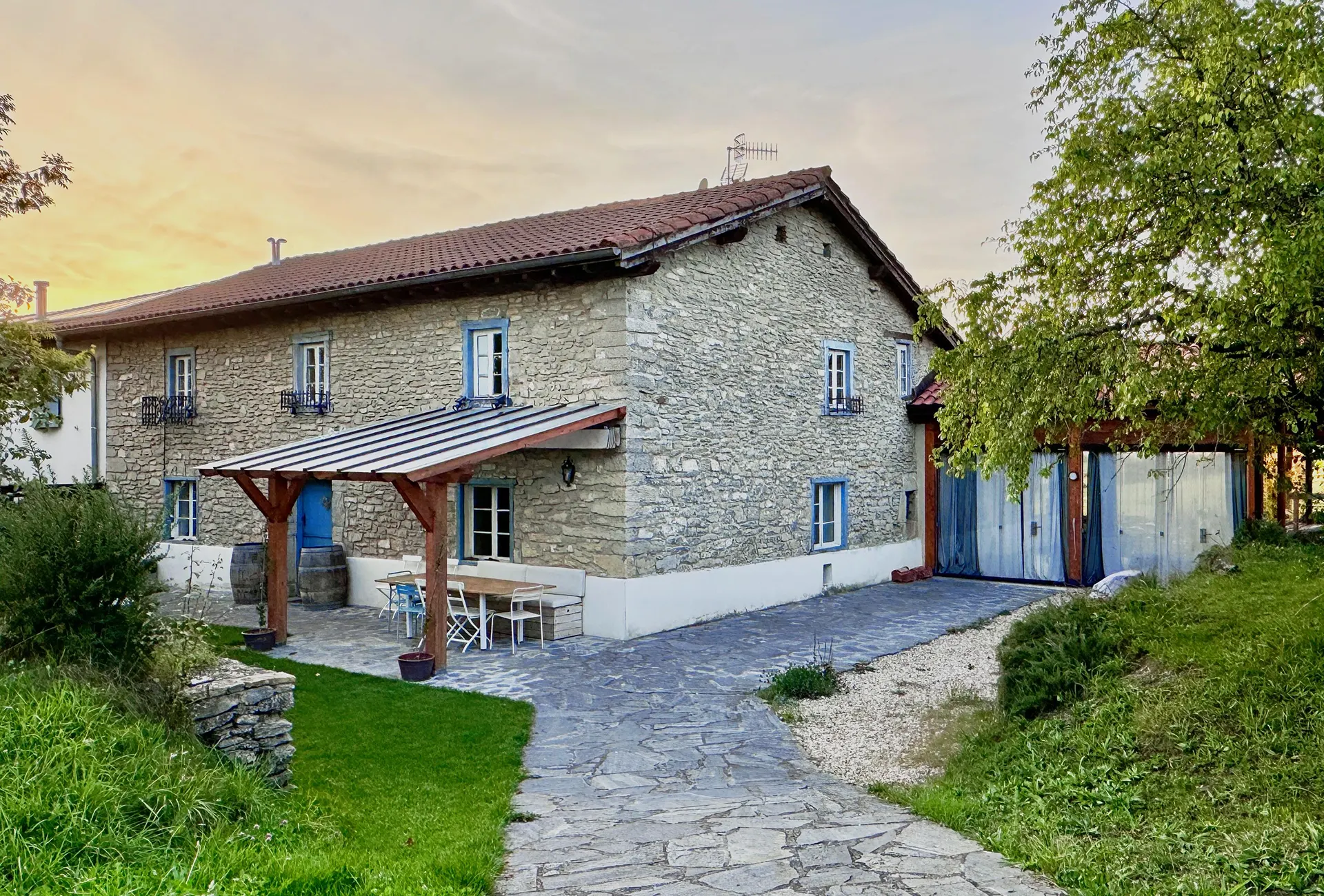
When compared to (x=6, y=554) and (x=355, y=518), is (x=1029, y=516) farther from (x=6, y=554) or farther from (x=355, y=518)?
(x=6, y=554)

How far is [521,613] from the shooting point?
9.86 metres

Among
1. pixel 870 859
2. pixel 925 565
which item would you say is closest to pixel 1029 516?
pixel 925 565

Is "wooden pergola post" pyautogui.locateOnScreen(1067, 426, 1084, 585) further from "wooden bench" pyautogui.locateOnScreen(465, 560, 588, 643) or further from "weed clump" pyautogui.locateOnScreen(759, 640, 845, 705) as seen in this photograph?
"wooden bench" pyautogui.locateOnScreen(465, 560, 588, 643)

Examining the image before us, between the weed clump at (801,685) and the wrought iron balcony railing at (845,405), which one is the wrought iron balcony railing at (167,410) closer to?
the wrought iron balcony railing at (845,405)

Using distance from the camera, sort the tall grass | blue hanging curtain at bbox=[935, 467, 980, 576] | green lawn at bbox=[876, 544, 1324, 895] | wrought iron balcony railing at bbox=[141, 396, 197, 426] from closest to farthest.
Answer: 1. the tall grass
2. green lawn at bbox=[876, 544, 1324, 895]
3. wrought iron balcony railing at bbox=[141, 396, 197, 426]
4. blue hanging curtain at bbox=[935, 467, 980, 576]

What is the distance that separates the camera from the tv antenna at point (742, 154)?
1564 cm

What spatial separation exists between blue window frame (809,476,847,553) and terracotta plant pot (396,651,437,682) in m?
6.84

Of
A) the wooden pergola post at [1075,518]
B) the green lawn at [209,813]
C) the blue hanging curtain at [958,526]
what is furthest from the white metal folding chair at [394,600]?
the wooden pergola post at [1075,518]

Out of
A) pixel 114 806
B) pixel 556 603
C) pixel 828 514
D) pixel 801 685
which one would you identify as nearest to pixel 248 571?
pixel 556 603

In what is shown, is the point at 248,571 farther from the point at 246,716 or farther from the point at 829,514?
the point at 829,514

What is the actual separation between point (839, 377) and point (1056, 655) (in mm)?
8617

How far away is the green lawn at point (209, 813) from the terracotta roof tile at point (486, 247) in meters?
6.20

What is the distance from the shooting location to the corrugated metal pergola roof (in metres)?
8.63

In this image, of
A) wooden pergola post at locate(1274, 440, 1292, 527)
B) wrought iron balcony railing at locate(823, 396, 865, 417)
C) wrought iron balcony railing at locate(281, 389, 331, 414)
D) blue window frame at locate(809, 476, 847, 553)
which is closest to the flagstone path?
blue window frame at locate(809, 476, 847, 553)
